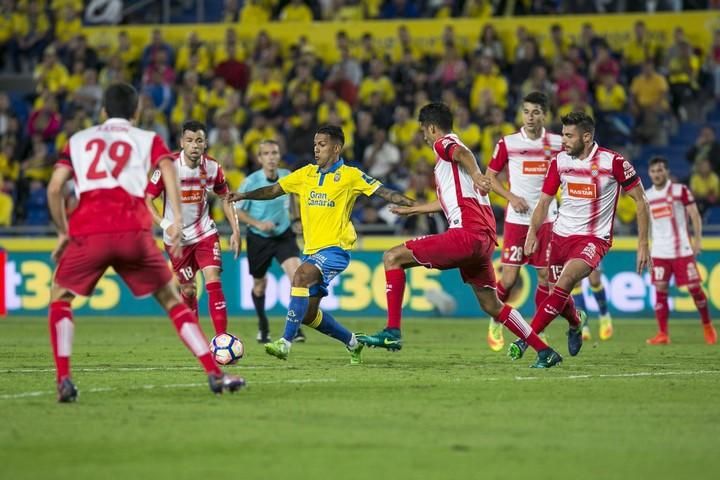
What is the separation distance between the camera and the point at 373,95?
25188 mm

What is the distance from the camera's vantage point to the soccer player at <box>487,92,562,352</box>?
14.5 metres

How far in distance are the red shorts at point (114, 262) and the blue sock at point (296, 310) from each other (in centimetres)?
307

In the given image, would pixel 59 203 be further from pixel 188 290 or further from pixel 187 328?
pixel 188 290

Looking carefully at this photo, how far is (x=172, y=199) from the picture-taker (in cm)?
902

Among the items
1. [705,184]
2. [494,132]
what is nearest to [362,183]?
[494,132]

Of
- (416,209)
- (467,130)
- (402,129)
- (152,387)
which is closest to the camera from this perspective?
(152,387)

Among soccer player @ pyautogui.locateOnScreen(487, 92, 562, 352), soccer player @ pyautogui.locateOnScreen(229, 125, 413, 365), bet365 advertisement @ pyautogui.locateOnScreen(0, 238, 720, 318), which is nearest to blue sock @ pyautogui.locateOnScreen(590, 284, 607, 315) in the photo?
soccer player @ pyautogui.locateOnScreen(487, 92, 562, 352)

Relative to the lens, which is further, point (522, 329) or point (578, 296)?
point (578, 296)

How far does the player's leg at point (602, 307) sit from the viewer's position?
1738 centimetres

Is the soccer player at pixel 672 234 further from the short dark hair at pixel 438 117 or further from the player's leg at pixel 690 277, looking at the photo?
the short dark hair at pixel 438 117

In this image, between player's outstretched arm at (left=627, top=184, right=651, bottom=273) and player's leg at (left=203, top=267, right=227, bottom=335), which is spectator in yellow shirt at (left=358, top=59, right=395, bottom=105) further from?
player's outstretched arm at (left=627, top=184, right=651, bottom=273)

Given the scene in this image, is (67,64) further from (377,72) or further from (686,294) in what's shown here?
(686,294)

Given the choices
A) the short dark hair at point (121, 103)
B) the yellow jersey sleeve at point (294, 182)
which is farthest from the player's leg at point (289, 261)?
the short dark hair at point (121, 103)

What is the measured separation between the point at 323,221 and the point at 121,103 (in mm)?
3665
